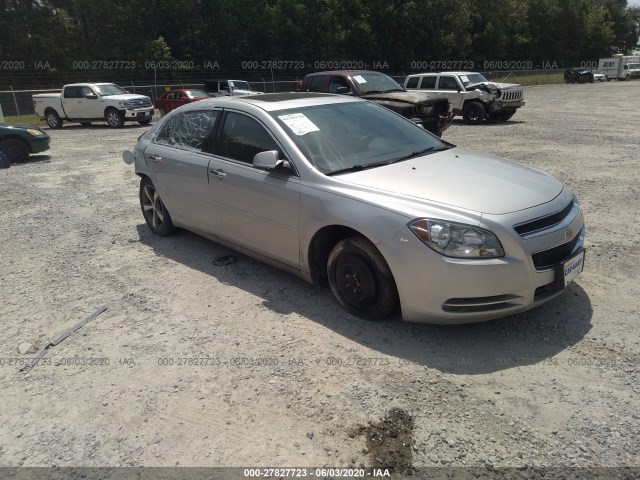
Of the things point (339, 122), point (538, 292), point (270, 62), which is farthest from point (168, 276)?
point (270, 62)

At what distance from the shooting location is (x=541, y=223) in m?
3.27

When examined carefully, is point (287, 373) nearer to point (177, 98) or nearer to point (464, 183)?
point (464, 183)

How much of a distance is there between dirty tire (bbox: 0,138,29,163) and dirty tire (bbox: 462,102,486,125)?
13008 mm

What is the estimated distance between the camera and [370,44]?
44.8m

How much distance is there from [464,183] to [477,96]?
547 inches

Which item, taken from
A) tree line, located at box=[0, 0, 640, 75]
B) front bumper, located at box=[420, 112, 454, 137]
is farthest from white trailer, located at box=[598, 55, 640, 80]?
front bumper, located at box=[420, 112, 454, 137]

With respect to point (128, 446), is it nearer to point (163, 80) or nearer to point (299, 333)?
point (299, 333)

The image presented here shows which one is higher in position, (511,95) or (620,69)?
(511,95)

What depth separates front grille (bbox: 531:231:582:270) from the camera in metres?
3.17

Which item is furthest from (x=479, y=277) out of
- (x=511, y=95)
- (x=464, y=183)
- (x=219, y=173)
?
(x=511, y=95)

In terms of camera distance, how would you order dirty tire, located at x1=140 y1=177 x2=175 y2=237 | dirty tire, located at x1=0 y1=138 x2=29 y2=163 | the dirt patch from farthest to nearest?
dirty tire, located at x1=0 y1=138 x2=29 y2=163, dirty tire, located at x1=140 y1=177 x2=175 y2=237, the dirt patch

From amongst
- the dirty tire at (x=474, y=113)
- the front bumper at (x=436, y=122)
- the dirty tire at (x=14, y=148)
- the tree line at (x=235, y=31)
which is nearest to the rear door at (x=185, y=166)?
the front bumper at (x=436, y=122)

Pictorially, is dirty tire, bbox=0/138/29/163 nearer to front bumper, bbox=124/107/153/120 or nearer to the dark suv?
front bumper, bbox=124/107/153/120

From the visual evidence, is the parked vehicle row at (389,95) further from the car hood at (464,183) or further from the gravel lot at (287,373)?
the car hood at (464,183)
